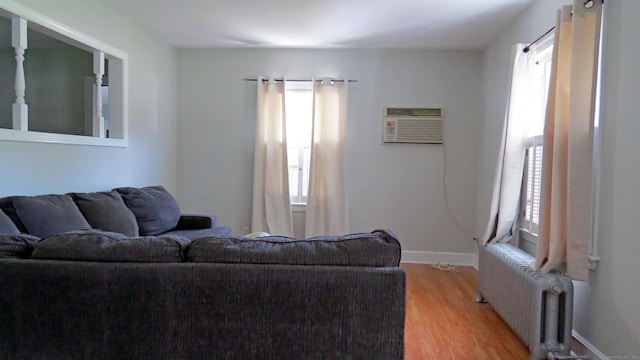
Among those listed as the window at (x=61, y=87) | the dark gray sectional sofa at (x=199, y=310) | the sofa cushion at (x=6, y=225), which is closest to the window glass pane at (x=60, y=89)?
the window at (x=61, y=87)

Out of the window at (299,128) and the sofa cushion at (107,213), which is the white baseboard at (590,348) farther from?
the sofa cushion at (107,213)

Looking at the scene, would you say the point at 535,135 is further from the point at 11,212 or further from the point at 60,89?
the point at 60,89

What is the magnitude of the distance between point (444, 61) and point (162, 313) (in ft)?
13.1

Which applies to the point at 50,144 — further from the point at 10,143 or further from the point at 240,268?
the point at 240,268

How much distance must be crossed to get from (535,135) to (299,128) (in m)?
2.44

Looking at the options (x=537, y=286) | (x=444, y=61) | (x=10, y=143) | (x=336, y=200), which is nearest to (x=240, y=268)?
(x=537, y=286)

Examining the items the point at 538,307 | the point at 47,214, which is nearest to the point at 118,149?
the point at 47,214

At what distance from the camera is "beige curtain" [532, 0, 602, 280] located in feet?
6.70

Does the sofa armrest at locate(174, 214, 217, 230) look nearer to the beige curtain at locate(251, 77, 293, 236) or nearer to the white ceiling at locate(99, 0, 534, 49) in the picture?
the beige curtain at locate(251, 77, 293, 236)

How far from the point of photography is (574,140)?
2.07 metres

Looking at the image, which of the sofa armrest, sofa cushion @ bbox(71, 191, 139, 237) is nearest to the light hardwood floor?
the sofa armrest

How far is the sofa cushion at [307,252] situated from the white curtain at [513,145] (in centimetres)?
195

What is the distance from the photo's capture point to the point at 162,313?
4.29 ft

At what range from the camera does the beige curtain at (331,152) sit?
169 inches
